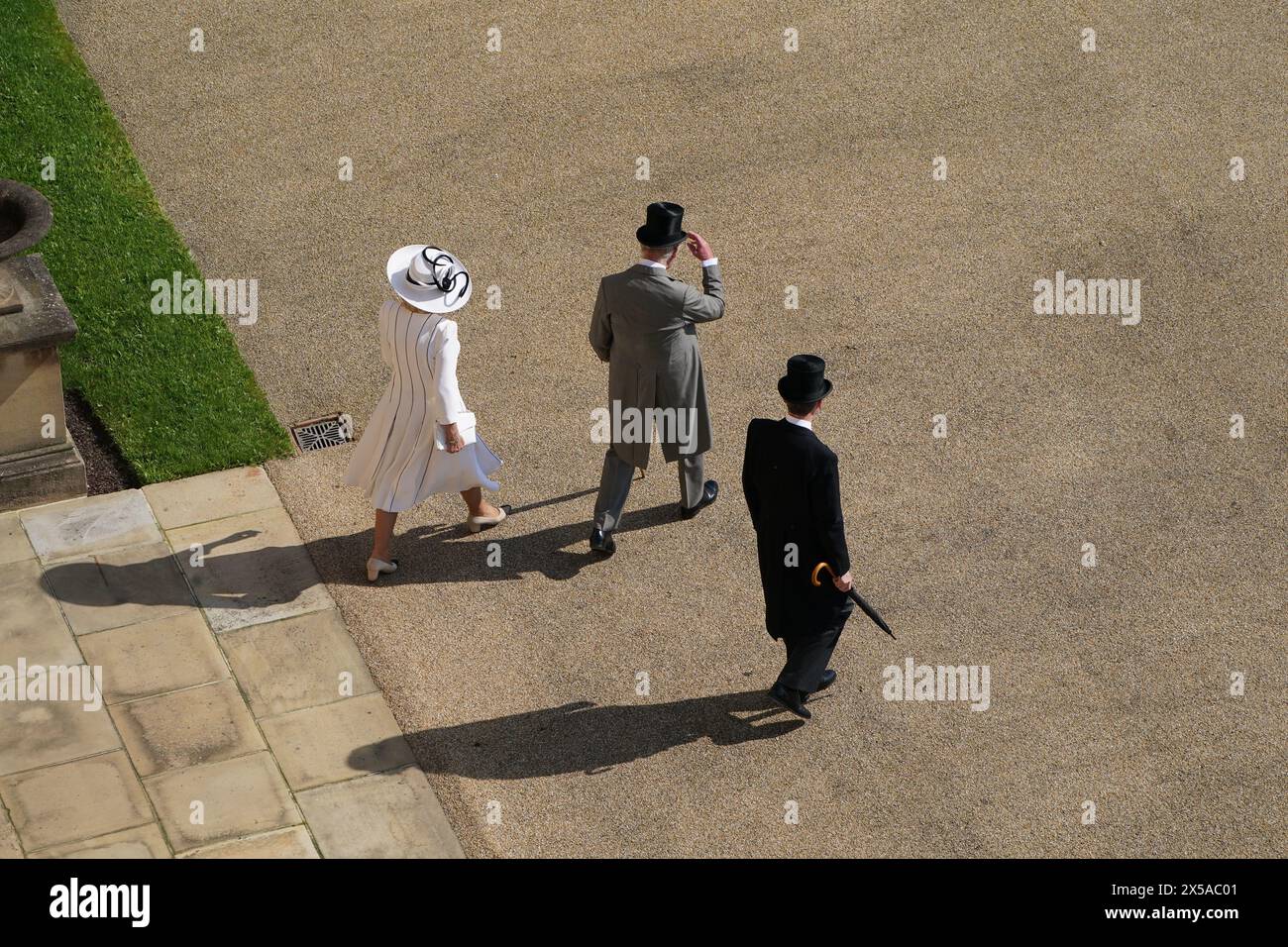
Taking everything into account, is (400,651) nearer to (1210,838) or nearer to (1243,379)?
(1210,838)

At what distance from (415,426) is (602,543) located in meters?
1.25

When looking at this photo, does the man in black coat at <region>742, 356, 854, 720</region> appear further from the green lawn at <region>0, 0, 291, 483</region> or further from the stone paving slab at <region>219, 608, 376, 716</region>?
the green lawn at <region>0, 0, 291, 483</region>

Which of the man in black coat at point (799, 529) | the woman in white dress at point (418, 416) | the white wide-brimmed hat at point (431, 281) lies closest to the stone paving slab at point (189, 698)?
the woman in white dress at point (418, 416)

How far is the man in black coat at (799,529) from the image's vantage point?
768cm

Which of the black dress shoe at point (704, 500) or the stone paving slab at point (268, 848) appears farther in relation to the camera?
the black dress shoe at point (704, 500)

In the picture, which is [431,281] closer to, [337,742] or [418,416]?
[418,416]

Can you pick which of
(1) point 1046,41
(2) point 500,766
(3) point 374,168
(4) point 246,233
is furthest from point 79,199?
(1) point 1046,41

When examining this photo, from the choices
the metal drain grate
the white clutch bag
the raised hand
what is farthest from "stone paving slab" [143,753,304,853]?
the raised hand

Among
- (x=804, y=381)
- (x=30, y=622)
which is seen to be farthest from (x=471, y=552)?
(x=804, y=381)

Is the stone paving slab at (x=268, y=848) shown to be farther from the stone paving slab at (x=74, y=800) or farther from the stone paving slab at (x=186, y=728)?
the stone paving slab at (x=186, y=728)

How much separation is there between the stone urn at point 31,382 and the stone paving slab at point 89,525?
12 centimetres

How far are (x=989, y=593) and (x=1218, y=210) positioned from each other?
14.8 ft

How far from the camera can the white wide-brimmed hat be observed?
8.41 metres

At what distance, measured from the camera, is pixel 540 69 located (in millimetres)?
12984
